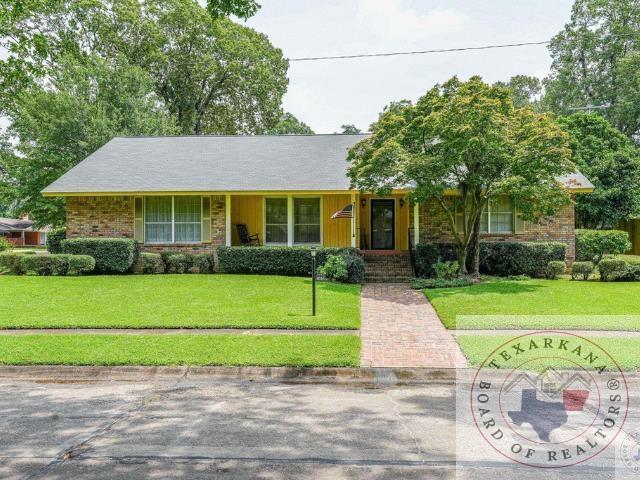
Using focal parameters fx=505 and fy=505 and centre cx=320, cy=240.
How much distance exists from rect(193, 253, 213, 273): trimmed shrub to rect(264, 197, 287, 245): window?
8.54 feet

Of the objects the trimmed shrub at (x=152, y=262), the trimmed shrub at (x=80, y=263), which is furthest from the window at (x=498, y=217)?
the trimmed shrub at (x=80, y=263)

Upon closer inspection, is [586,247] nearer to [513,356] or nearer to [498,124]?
[498,124]

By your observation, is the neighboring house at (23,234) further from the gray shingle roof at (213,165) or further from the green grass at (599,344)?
the green grass at (599,344)

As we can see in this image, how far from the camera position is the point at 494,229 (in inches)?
720

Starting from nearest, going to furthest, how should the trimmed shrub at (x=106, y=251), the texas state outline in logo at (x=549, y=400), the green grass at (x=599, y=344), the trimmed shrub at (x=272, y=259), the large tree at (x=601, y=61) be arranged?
1. the texas state outline in logo at (x=549, y=400)
2. the green grass at (x=599, y=344)
3. the trimmed shrub at (x=272, y=259)
4. the trimmed shrub at (x=106, y=251)
5. the large tree at (x=601, y=61)

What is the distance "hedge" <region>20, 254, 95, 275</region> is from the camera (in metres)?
16.3

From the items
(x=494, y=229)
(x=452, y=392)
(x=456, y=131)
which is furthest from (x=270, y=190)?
(x=452, y=392)

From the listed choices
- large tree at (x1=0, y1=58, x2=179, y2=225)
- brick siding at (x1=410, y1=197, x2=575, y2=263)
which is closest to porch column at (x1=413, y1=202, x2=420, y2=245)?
brick siding at (x1=410, y1=197, x2=575, y2=263)

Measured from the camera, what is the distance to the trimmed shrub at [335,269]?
1522cm

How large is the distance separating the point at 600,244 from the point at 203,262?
45.1ft

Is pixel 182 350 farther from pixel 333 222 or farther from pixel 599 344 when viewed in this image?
pixel 333 222

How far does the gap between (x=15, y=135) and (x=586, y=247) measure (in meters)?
33.4

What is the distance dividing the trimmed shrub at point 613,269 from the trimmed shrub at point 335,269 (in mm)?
7712

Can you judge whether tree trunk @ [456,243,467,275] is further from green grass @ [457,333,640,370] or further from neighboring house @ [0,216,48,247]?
neighboring house @ [0,216,48,247]
